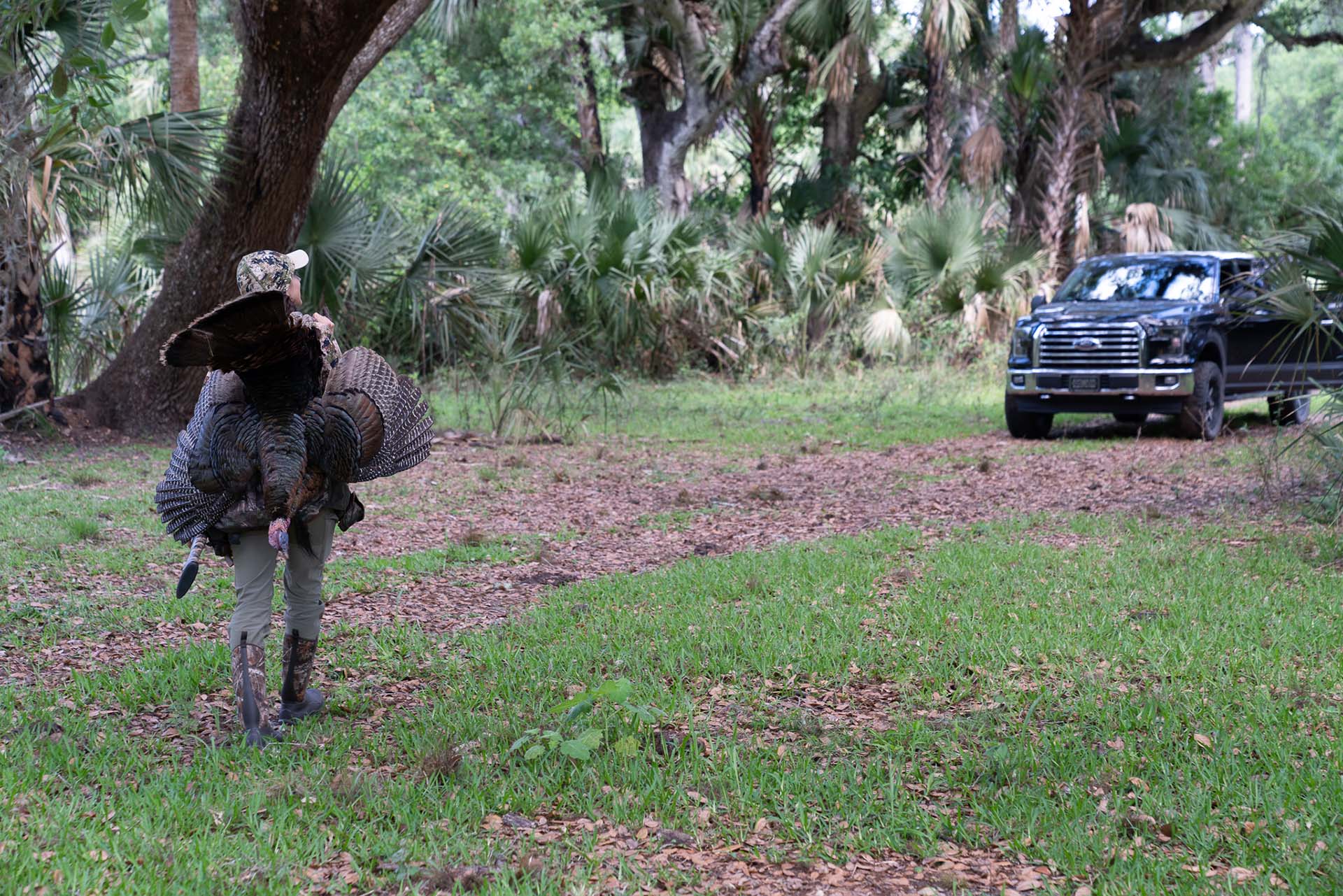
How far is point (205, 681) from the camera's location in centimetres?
512

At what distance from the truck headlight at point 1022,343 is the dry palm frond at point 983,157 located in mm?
9583

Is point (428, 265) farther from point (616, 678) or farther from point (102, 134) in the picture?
point (616, 678)

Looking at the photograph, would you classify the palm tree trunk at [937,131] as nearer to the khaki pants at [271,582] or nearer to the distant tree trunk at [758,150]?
the distant tree trunk at [758,150]

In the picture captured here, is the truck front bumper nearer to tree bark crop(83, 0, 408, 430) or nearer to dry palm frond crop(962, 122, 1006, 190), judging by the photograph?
tree bark crop(83, 0, 408, 430)

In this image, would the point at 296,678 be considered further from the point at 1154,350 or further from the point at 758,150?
the point at 758,150

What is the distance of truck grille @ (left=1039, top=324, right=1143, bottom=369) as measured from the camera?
12352mm

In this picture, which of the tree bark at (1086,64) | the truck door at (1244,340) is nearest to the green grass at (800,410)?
the truck door at (1244,340)

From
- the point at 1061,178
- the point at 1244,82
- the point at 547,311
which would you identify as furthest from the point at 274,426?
the point at 1244,82

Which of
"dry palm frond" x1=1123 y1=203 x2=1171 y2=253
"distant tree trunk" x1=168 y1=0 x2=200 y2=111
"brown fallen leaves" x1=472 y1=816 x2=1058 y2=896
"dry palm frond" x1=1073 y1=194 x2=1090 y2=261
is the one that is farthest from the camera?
"dry palm frond" x1=1073 y1=194 x2=1090 y2=261

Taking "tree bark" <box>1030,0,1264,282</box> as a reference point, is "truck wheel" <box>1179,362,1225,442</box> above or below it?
below

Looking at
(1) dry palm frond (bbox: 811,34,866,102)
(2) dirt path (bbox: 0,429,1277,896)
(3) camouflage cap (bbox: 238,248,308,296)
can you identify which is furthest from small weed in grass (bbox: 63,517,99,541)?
(1) dry palm frond (bbox: 811,34,866,102)

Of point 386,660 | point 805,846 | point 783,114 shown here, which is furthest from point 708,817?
point 783,114

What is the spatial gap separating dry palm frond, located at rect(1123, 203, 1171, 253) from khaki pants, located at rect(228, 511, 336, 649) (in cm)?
1954

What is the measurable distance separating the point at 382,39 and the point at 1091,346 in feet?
26.1
